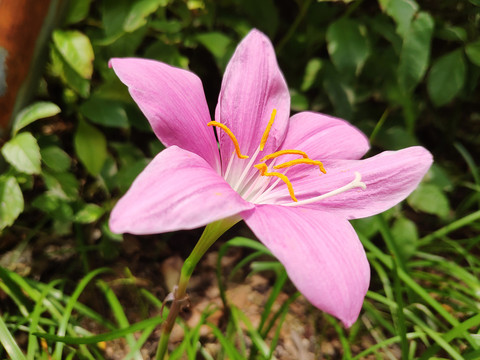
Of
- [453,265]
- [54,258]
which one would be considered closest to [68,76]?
[54,258]

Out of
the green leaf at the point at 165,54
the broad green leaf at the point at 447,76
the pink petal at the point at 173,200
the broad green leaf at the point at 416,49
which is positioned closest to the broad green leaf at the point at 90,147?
the green leaf at the point at 165,54

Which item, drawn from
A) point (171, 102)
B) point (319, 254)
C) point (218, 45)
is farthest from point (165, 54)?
point (319, 254)

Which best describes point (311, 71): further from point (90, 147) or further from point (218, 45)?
point (90, 147)

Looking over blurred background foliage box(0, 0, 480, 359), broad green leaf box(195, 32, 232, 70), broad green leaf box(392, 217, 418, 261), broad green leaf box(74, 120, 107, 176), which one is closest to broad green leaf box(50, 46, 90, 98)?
Result: blurred background foliage box(0, 0, 480, 359)

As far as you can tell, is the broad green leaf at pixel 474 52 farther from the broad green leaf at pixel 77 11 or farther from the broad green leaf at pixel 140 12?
the broad green leaf at pixel 77 11

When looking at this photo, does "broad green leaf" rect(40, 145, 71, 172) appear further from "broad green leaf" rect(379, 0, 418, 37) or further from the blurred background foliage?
"broad green leaf" rect(379, 0, 418, 37)
